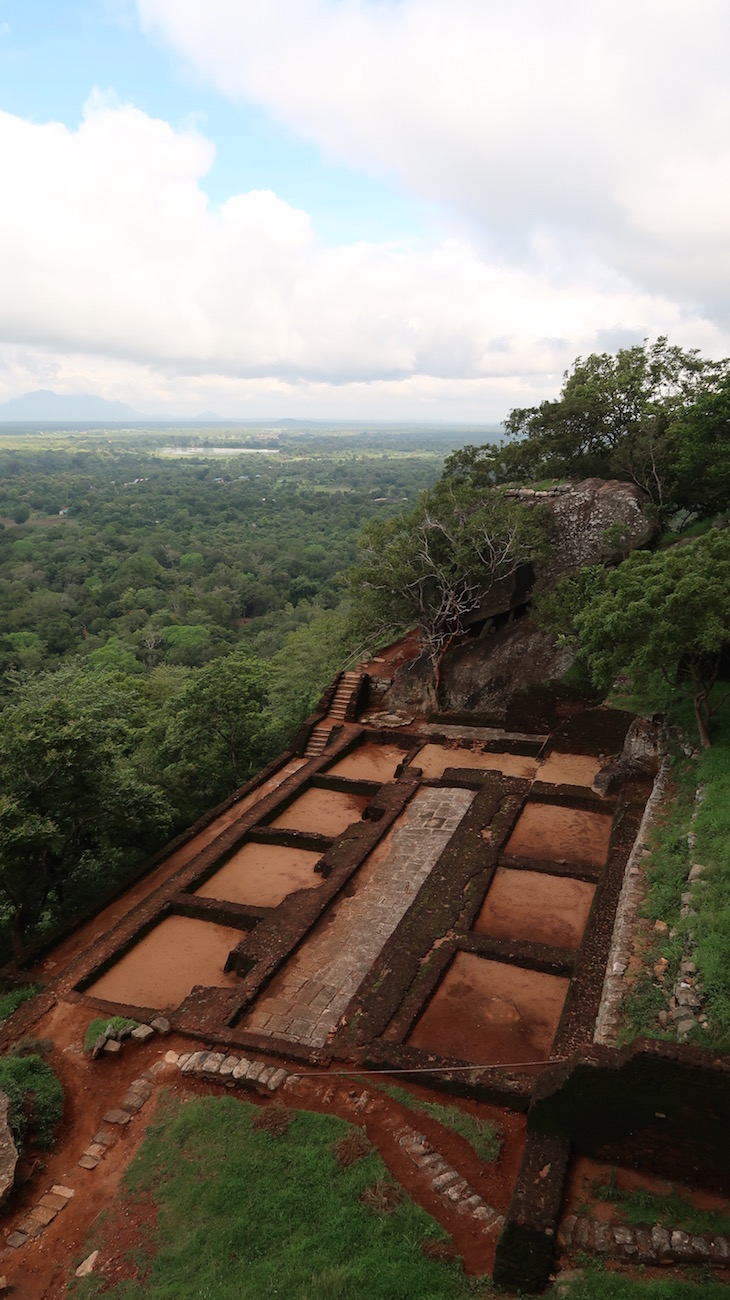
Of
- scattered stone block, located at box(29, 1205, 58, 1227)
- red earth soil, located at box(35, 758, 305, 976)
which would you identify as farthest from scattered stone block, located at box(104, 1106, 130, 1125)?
red earth soil, located at box(35, 758, 305, 976)

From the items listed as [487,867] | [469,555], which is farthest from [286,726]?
[487,867]

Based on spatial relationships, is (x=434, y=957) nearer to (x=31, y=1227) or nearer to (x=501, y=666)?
(x=31, y=1227)

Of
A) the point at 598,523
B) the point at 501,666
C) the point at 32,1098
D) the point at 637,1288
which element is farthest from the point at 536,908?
the point at 598,523

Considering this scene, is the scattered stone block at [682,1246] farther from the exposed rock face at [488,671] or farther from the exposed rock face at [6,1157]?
the exposed rock face at [488,671]

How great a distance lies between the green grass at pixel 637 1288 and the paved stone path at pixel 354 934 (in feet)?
11.3

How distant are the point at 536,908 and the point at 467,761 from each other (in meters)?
5.37

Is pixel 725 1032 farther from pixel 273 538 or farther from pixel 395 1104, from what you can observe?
pixel 273 538

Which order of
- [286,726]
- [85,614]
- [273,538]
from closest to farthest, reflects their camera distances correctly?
[286,726] < [85,614] < [273,538]

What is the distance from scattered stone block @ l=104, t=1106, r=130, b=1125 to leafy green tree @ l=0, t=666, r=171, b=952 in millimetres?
4680

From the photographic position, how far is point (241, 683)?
1819 cm

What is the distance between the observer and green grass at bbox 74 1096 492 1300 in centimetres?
500

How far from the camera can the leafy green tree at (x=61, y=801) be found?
11000 millimetres

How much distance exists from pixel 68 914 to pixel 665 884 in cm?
1050

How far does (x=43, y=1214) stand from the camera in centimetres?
609
